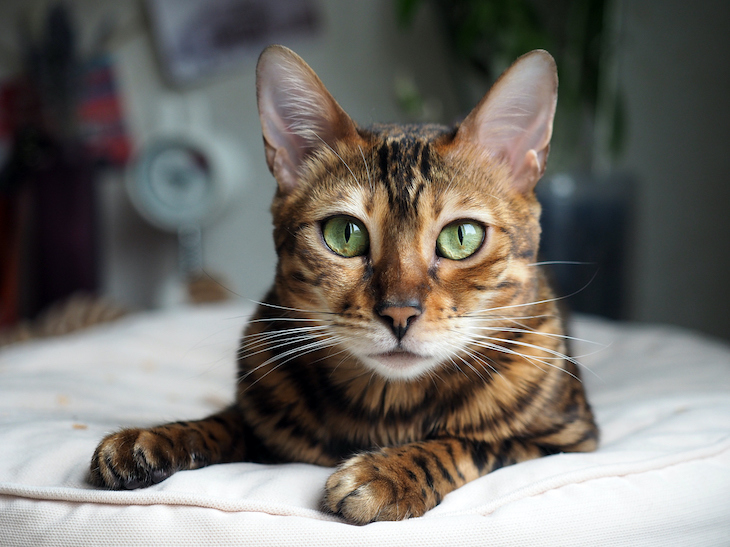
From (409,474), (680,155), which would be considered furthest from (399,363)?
(680,155)

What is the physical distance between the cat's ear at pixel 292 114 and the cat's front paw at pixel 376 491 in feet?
1.44

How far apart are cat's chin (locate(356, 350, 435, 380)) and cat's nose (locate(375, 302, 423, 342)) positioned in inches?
1.4

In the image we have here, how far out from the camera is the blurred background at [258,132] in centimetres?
233

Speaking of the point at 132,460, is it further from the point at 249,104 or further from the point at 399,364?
the point at 249,104

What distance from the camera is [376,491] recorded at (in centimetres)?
67

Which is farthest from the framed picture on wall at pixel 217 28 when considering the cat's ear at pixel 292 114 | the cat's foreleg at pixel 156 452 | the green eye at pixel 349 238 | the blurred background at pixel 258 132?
the cat's foreleg at pixel 156 452

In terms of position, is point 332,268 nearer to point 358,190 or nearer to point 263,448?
point 358,190

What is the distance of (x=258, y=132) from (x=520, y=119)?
2.57 m

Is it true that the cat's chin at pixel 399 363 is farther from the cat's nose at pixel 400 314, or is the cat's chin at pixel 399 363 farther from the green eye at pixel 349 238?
the green eye at pixel 349 238

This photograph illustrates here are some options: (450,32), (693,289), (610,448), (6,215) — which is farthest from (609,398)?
(6,215)

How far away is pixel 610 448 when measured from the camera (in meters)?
0.90

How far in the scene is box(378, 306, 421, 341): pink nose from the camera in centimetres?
70

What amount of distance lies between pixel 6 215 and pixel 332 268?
3021 millimetres

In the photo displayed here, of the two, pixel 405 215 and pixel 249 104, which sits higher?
pixel 249 104
